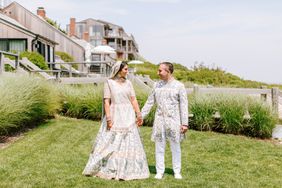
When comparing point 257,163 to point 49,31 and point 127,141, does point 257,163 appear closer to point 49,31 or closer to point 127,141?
point 127,141

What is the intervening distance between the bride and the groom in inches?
11.1

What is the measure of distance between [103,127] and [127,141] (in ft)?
1.39

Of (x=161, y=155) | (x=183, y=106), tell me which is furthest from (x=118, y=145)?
(x=183, y=106)

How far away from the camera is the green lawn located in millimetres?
6270

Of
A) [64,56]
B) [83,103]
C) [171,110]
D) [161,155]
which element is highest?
[64,56]

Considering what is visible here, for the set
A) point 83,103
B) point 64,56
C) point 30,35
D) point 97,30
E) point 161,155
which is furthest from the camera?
point 97,30

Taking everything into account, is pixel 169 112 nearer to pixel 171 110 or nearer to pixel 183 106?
pixel 171 110

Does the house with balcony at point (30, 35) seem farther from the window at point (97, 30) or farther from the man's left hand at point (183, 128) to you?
the window at point (97, 30)

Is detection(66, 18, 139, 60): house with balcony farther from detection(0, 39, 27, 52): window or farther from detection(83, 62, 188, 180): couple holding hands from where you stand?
detection(83, 62, 188, 180): couple holding hands

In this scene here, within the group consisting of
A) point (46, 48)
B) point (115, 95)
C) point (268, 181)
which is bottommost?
point (268, 181)

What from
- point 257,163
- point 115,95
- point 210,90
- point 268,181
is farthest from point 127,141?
point 210,90

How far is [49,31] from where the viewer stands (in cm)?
3759

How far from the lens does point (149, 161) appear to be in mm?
8164

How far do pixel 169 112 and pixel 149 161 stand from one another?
6.63 ft
